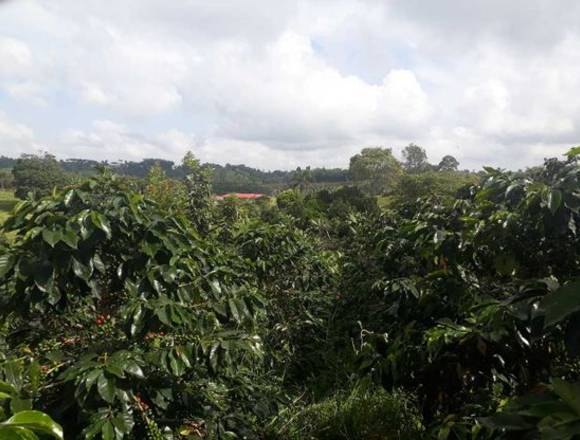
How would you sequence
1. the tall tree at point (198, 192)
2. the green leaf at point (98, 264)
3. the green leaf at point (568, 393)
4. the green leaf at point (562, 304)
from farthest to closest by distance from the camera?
the tall tree at point (198, 192), the green leaf at point (98, 264), the green leaf at point (562, 304), the green leaf at point (568, 393)

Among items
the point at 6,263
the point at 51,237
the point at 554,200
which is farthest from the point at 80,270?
the point at 554,200

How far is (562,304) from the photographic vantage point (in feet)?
4.36

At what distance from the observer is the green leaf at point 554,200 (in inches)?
82.4

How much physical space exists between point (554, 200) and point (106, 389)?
212 centimetres

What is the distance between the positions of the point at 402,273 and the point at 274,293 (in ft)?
5.38

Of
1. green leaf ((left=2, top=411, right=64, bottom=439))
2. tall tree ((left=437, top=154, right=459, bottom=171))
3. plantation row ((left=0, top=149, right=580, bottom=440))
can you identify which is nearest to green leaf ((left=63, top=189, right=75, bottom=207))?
plantation row ((left=0, top=149, right=580, bottom=440))

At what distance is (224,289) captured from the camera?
9.74 ft

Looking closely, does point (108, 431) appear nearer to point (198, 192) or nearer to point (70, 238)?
point (70, 238)

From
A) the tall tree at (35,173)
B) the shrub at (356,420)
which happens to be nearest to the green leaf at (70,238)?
the shrub at (356,420)

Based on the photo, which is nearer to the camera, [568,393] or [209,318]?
[568,393]

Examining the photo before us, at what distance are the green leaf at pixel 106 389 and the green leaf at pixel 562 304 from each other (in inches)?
66.2

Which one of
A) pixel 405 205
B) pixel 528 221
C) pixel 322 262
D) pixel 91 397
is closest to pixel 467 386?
pixel 528 221

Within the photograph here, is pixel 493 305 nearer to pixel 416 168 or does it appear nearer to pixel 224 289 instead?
pixel 224 289

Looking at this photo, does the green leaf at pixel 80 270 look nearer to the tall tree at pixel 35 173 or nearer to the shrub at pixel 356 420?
the shrub at pixel 356 420
